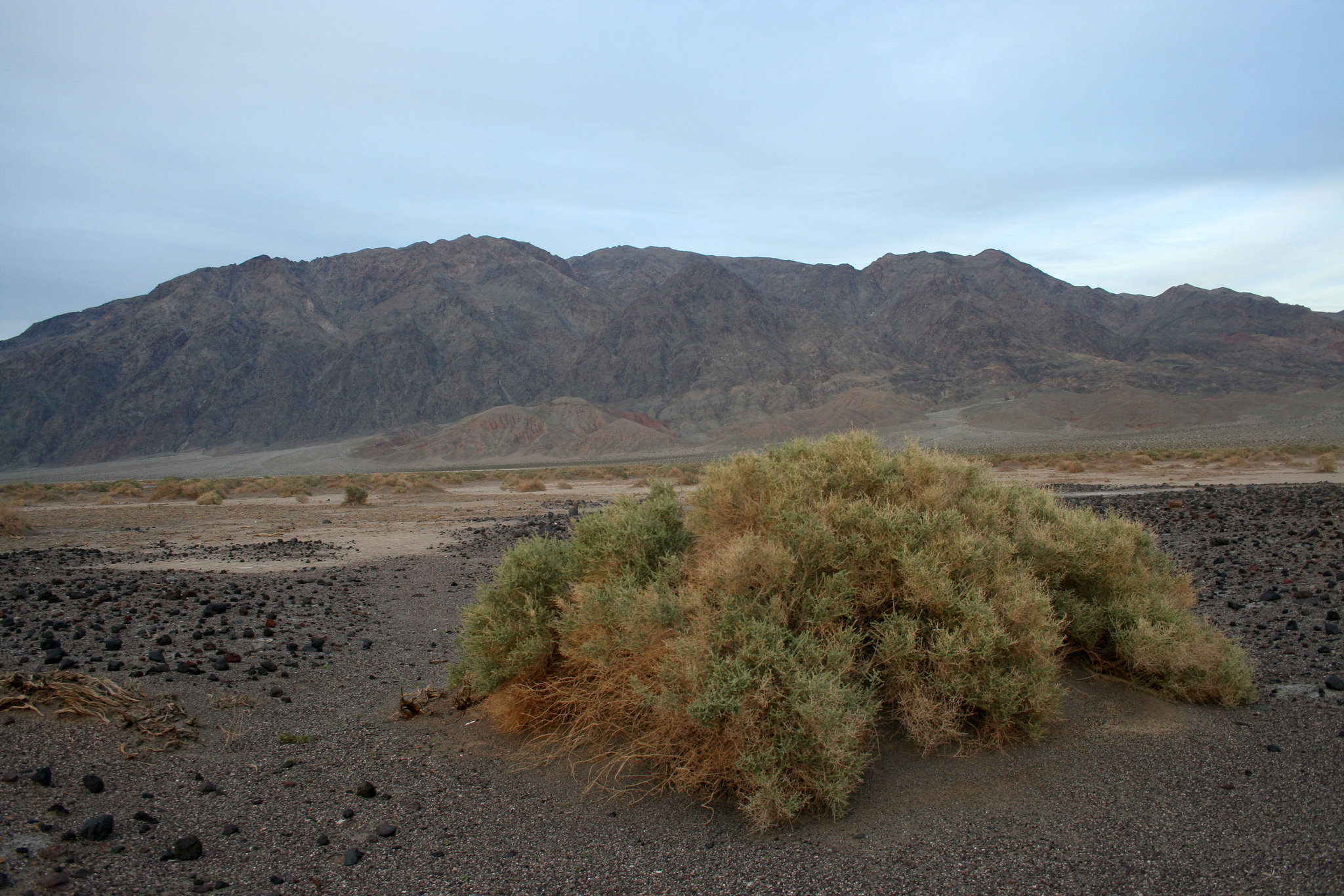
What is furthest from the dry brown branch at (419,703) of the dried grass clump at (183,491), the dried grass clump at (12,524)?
the dried grass clump at (183,491)

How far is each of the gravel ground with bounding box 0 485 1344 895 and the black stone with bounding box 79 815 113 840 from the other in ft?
0.05

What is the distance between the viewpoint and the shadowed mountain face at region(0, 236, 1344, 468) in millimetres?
104438

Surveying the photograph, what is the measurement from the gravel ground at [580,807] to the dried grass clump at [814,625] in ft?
0.89

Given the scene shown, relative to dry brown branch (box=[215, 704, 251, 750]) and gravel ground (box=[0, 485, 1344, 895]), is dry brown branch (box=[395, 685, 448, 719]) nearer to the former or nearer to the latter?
gravel ground (box=[0, 485, 1344, 895])

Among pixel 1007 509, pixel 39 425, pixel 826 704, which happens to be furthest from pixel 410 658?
pixel 39 425

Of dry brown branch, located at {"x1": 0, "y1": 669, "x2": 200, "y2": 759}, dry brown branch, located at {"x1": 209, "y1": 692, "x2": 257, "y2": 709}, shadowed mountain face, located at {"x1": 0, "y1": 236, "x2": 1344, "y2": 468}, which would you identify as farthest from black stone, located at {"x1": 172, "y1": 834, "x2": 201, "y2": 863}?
shadowed mountain face, located at {"x1": 0, "y1": 236, "x2": 1344, "y2": 468}

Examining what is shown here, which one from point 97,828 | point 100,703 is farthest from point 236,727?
point 97,828

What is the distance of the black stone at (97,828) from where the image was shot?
381 cm

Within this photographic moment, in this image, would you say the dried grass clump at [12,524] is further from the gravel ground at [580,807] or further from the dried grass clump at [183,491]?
the gravel ground at [580,807]

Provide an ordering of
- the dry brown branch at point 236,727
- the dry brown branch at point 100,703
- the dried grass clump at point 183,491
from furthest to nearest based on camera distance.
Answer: the dried grass clump at point 183,491
the dry brown branch at point 236,727
the dry brown branch at point 100,703

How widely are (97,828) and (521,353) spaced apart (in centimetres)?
12523

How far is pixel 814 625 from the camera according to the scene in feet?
15.9

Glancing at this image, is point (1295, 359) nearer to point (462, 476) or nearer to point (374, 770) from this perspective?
point (462, 476)

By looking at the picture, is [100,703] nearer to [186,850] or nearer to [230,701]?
[230,701]
